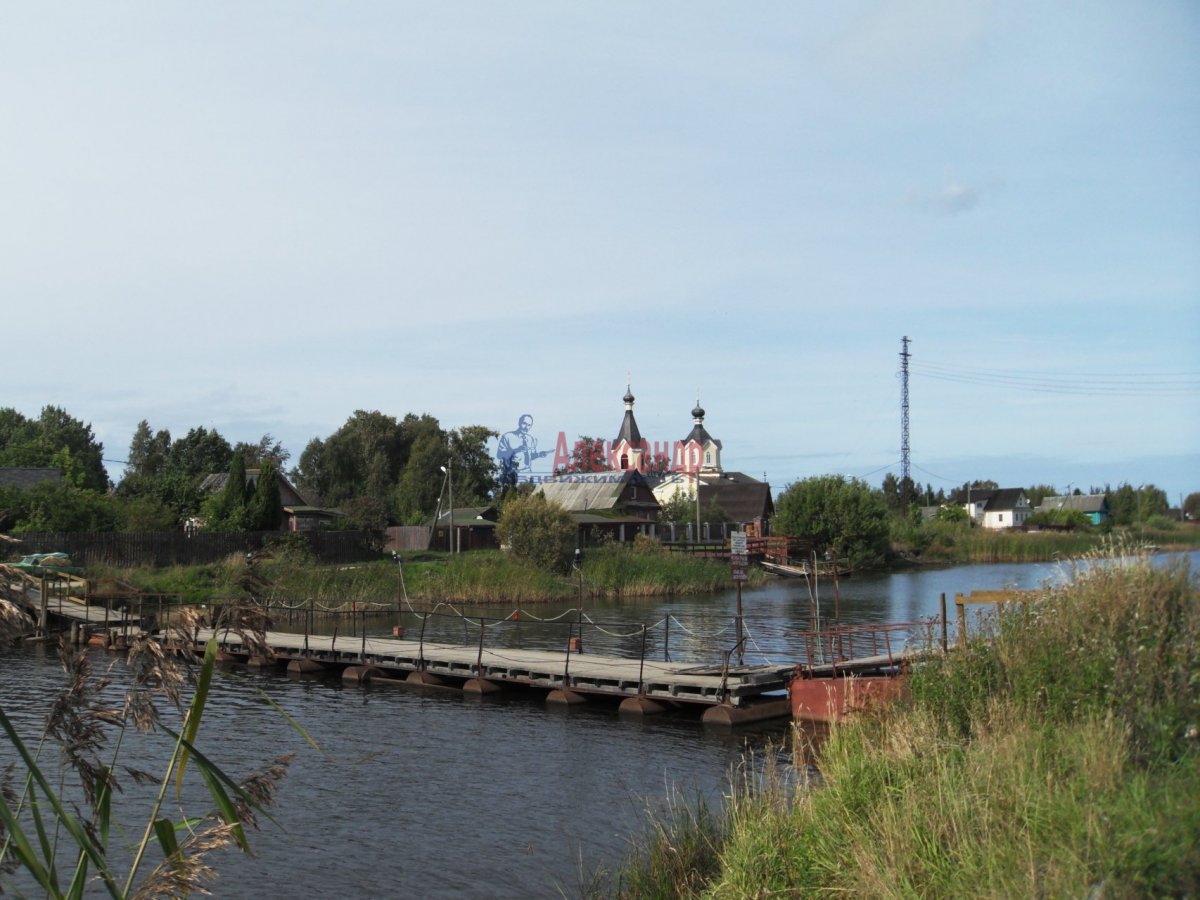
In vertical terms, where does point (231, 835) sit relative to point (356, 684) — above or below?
above

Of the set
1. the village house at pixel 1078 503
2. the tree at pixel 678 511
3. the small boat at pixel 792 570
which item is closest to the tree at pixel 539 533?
the small boat at pixel 792 570

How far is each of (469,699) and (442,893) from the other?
43.0ft

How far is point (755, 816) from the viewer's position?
10062 millimetres

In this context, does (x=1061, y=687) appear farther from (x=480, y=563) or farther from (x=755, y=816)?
(x=480, y=563)

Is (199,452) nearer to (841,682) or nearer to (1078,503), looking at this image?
(841,682)

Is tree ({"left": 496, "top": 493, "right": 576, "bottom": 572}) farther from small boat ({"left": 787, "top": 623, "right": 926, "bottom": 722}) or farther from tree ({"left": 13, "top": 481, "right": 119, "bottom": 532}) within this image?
small boat ({"left": 787, "top": 623, "right": 926, "bottom": 722})

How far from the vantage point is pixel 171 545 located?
5003 centimetres

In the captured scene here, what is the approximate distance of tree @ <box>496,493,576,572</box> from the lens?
56.8 metres

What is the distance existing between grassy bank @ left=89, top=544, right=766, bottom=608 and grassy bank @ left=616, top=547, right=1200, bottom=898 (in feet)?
99.8

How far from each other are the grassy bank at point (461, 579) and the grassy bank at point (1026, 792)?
30434 mm

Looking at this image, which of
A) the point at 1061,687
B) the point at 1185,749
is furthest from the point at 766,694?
the point at 1185,749

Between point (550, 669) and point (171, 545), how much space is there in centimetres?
3125

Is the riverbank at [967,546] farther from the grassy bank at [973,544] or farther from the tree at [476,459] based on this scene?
the tree at [476,459]

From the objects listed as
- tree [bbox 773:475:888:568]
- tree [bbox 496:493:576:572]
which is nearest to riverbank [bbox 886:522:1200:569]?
tree [bbox 773:475:888:568]
